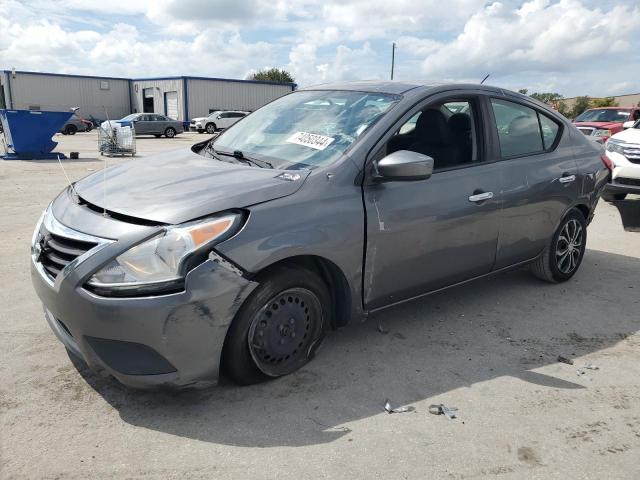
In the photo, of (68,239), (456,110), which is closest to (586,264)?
(456,110)

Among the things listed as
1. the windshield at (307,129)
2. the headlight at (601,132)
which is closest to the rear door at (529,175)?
the windshield at (307,129)

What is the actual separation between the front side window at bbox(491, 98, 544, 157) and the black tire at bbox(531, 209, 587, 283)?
0.81m

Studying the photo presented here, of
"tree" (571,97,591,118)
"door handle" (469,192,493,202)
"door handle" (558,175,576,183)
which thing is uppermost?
"tree" (571,97,591,118)

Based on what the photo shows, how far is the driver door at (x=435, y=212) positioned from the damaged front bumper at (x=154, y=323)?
978 millimetres

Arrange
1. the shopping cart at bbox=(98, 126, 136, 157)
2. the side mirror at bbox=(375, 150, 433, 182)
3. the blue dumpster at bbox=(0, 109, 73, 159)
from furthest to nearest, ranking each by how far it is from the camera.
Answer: the shopping cart at bbox=(98, 126, 136, 157), the blue dumpster at bbox=(0, 109, 73, 159), the side mirror at bbox=(375, 150, 433, 182)

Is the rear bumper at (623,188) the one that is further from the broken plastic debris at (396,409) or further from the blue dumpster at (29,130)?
the blue dumpster at (29,130)

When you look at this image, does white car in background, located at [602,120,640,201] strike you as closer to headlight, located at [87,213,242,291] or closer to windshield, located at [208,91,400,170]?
windshield, located at [208,91,400,170]

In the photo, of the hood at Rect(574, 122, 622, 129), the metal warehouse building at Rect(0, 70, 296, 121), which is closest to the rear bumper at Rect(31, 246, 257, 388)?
the hood at Rect(574, 122, 622, 129)

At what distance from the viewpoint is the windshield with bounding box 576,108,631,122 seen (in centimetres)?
1534

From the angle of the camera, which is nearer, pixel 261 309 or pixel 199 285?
pixel 199 285

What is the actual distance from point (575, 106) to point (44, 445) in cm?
5216

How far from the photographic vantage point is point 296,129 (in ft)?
12.4

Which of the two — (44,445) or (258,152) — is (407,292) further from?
(44,445)

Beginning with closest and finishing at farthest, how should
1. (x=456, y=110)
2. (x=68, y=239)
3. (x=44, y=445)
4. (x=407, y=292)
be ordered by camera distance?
(x=44, y=445)
(x=68, y=239)
(x=407, y=292)
(x=456, y=110)
